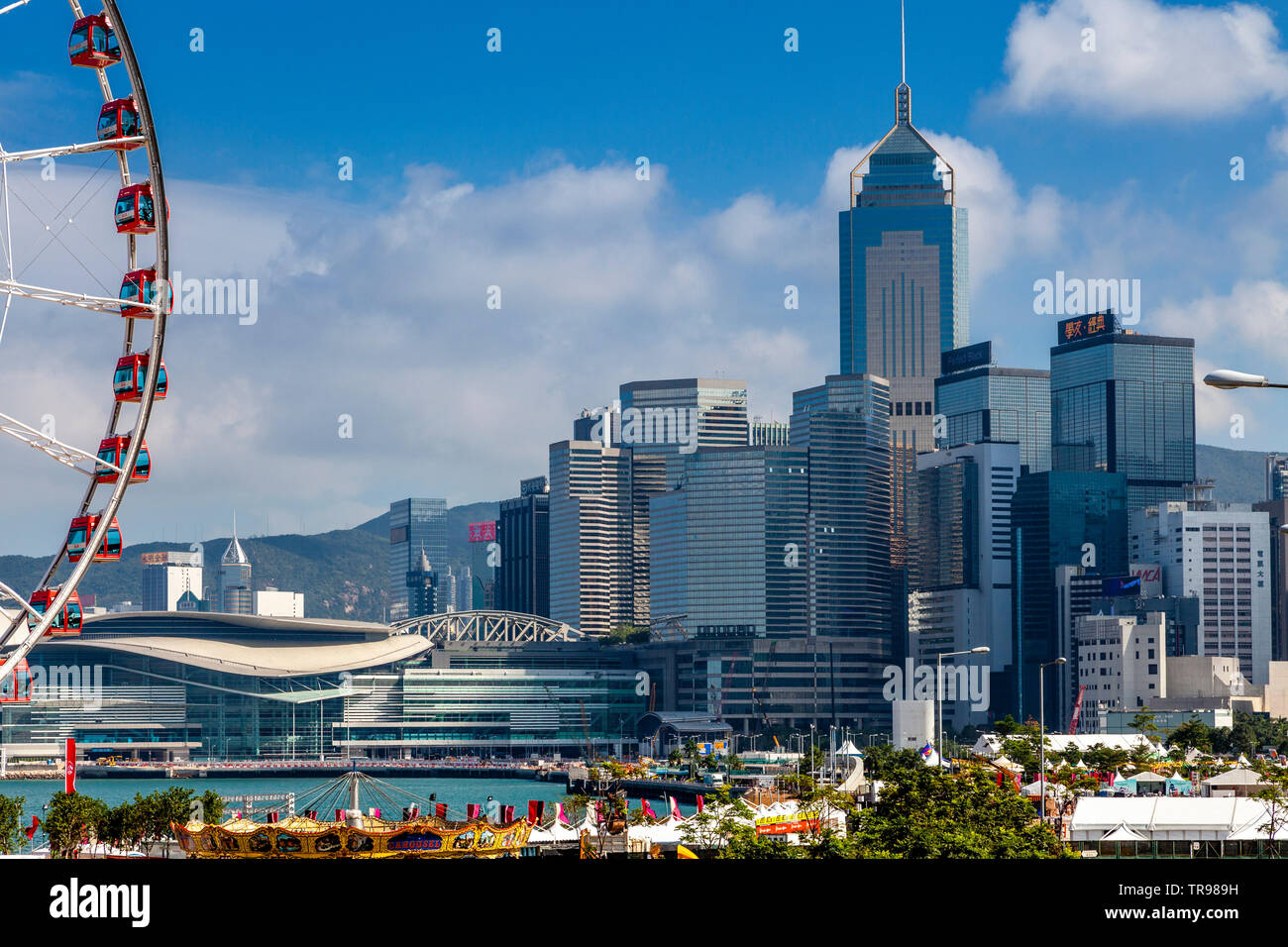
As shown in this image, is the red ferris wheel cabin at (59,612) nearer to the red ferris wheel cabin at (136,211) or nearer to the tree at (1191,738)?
the red ferris wheel cabin at (136,211)

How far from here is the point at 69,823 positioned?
7331cm

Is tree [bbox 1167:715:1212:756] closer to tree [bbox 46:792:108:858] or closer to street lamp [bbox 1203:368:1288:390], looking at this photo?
tree [bbox 46:792:108:858]

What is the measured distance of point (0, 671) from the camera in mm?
44969

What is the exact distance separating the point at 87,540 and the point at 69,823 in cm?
2953

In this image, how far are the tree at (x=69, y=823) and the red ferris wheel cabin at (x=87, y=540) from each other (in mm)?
26750

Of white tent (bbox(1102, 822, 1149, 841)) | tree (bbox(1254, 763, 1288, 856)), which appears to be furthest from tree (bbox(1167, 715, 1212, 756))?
white tent (bbox(1102, 822, 1149, 841))

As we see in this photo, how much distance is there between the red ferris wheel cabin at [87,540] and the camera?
1902 inches

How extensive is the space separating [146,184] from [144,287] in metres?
2.81

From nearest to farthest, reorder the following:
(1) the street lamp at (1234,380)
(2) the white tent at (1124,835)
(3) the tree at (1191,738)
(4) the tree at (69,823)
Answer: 1. (1) the street lamp at (1234,380)
2. (2) the white tent at (1124,835)
3. (4) the tree at (69,823)
4. (3) the tree at (1191,738)

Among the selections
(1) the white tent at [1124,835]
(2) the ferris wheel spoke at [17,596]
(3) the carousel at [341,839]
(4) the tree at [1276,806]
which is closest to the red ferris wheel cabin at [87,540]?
(2) the ferris wheel spoke at [17,596]

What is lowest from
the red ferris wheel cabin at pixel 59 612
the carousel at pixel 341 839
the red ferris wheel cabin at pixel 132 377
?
the carousel at pixel 341 839

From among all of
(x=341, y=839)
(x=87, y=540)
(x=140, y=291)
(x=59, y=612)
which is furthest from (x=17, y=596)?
(x=341, y=839)

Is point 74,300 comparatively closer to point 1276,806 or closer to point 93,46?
point 93,46
